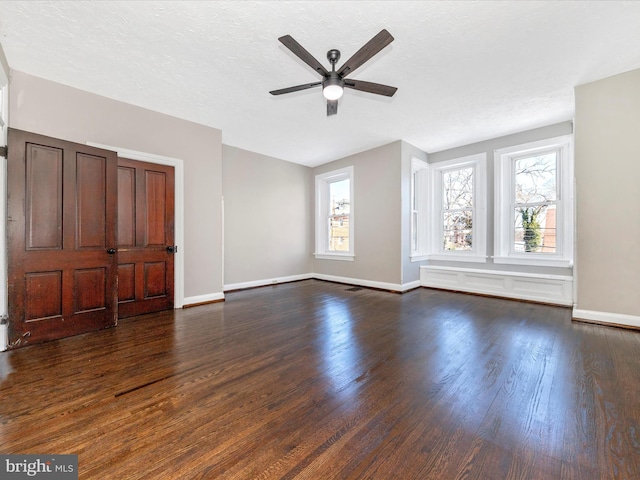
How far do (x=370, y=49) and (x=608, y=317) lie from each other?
4005 millimetres

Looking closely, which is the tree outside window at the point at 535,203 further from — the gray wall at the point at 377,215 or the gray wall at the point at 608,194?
the gray wall at the point at 377,215

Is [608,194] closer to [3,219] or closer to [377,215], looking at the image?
[377,215]

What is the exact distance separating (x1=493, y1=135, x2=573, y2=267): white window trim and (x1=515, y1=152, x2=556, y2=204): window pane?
9 centimetres

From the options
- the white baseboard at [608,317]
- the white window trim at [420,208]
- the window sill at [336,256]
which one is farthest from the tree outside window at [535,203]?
the window sill at [336,256]

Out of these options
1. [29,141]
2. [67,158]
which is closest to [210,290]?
[67,158]

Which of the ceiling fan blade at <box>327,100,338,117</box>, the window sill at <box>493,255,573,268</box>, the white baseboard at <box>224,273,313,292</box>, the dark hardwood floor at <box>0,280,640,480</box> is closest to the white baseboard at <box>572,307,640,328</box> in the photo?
the dark hardwood floor at <box>0,280,640,480</box>

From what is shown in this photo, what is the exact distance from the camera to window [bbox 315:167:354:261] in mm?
6125

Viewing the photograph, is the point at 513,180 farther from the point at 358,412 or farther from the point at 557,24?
the point at 358,412

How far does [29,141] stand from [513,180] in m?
6.69

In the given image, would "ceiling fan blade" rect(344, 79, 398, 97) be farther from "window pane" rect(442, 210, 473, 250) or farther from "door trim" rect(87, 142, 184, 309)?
"window pane" rect(442, 210, 473, 250)

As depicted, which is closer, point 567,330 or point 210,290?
point 567,330

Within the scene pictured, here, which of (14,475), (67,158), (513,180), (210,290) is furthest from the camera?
(513,180)

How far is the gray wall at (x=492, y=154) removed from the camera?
4.24 m

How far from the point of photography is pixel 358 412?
5.34 feet
